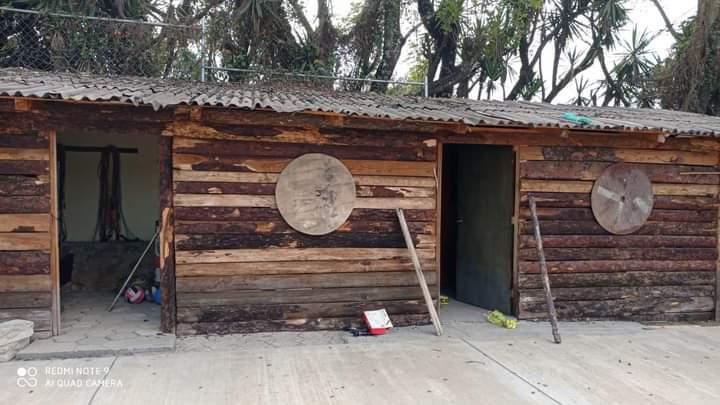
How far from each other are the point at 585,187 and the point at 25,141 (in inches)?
223

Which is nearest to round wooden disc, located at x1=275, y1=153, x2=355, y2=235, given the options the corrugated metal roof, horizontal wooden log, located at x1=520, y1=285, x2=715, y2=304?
the corrugated metal roof

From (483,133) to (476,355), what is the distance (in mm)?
2336

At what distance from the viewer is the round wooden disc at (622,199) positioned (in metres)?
5.80

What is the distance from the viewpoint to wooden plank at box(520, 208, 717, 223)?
573cm

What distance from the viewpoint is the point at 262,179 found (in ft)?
16.3

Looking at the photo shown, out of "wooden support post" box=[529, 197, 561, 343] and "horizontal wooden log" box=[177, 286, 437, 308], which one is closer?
"horizontal wooden log" box=[177, 286, 437, 308]

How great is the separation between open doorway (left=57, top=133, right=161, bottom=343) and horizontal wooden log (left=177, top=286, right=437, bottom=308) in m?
2.24

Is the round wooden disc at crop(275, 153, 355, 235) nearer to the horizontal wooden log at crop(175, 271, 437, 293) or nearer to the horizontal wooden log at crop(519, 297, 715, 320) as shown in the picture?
the horizontal wooden log at crop(175, 271, 437, 293)

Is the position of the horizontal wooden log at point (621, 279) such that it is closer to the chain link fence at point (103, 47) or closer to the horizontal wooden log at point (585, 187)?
the horizontal wooden log at point (585, 187)

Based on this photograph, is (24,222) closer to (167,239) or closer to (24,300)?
(24,300)

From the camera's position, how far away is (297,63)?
436 inches

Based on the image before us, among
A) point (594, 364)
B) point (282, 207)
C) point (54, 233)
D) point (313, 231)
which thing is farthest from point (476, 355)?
point (54, 233)

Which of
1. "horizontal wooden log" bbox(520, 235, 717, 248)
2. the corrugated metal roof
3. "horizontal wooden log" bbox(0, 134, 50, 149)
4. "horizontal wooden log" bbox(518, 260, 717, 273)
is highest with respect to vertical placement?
the corrugated metal roof

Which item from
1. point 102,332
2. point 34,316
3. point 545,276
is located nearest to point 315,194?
point 102,332
